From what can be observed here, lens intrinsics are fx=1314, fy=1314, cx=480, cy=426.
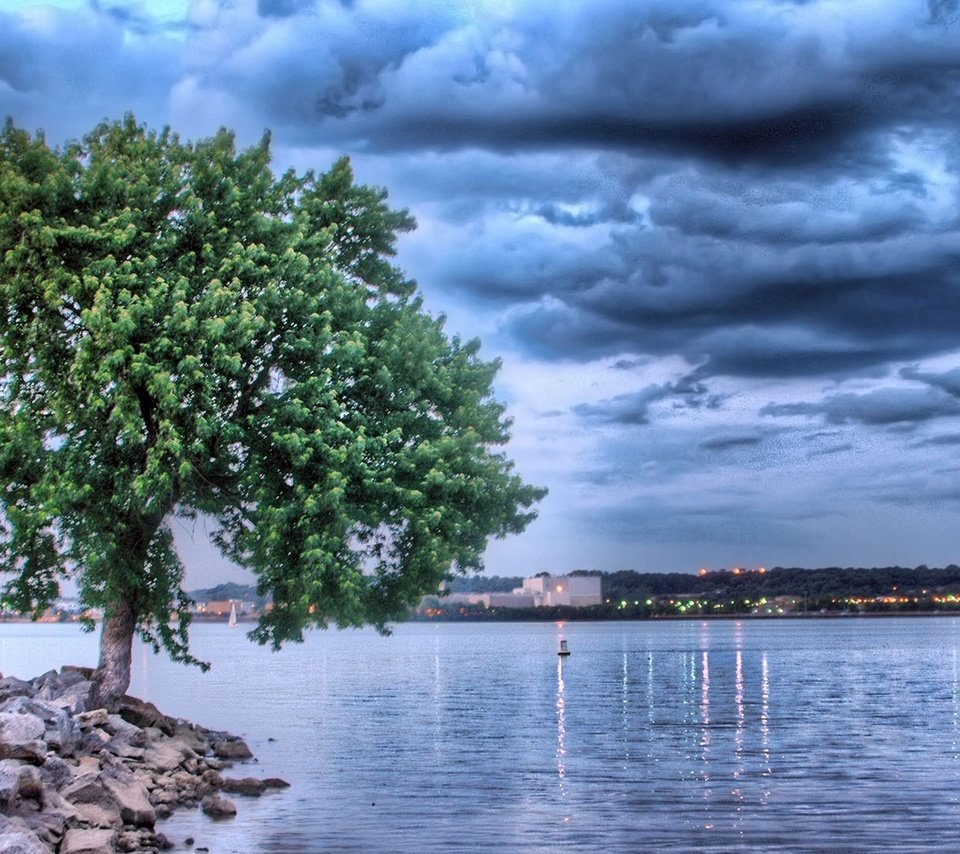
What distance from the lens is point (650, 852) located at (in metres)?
28.1

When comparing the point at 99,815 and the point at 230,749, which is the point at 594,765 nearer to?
the point at 230,749

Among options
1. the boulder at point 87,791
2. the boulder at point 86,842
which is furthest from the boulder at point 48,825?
the boulder at point 87,791

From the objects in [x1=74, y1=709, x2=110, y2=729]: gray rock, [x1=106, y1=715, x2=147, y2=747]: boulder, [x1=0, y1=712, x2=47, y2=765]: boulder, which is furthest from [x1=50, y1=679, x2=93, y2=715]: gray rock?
[x1=0, y1=712, x2=47, y2=765]: boulder

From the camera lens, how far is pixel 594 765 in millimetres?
44375

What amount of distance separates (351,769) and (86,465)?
14.6m

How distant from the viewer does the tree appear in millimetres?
34000

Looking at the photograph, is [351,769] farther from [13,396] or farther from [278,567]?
[13,396]

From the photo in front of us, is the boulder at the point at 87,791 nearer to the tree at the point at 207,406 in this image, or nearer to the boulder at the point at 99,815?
the boulder at the point at 99,815

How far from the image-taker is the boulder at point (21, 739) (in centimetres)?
2512

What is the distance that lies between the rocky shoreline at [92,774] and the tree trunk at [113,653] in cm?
53

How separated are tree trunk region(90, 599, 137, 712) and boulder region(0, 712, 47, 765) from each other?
12008 mm

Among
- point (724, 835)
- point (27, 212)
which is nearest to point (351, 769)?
point (724, 835)

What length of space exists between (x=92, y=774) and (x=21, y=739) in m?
2.22

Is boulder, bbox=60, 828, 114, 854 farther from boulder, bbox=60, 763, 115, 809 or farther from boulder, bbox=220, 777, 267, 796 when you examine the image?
boulder, bbox=220, 777, 267, 796
